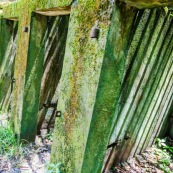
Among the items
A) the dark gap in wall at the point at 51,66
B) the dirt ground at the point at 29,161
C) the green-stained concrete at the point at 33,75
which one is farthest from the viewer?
the dark gap in wall at the point at 51,66

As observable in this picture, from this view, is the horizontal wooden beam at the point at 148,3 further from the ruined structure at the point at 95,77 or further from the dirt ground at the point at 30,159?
the dirt ground at the point at 30,159

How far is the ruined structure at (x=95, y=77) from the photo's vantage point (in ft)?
6.52

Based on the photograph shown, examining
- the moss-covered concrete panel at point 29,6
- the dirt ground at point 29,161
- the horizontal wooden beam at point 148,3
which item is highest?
the horizontal wooden beam at point 148,3

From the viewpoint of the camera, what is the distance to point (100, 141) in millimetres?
2184

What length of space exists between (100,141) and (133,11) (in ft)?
4.33

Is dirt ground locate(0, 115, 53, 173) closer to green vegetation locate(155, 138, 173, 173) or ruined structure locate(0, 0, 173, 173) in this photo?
ruined structure locate(0, 0, 173, 173)

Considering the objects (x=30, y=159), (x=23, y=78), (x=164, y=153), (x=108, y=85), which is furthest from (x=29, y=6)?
(x=164, y=153)

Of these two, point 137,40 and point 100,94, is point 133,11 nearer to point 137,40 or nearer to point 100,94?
point 137,40

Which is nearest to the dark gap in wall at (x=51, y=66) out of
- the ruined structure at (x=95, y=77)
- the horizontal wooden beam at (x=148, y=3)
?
the ruined structure at (x=95, y=77)

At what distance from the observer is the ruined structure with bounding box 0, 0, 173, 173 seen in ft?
6.52

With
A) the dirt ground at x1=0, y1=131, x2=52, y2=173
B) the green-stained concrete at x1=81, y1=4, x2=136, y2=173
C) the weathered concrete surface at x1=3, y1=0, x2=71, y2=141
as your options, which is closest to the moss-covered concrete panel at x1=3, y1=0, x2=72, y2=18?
the weathered concrete surface at x1=3, y1=0, x2=71, y2=141

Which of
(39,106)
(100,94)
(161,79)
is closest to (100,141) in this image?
(100,94)

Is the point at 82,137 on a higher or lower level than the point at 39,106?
higher

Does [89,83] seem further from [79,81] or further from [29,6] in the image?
[29,6]
